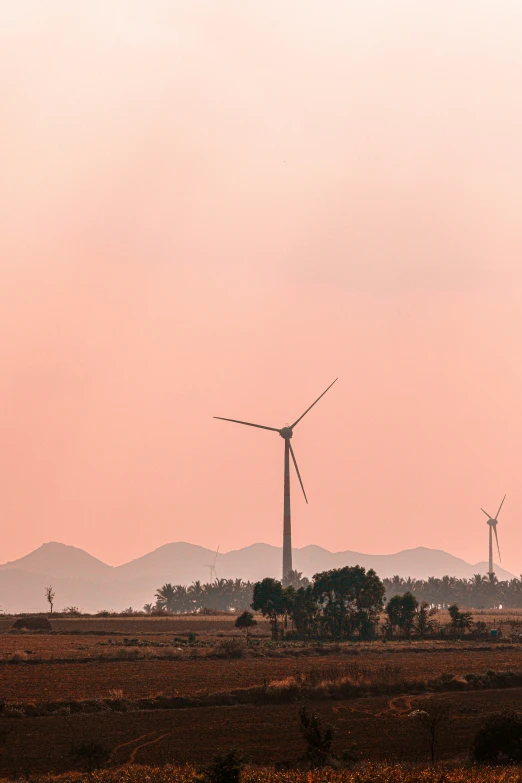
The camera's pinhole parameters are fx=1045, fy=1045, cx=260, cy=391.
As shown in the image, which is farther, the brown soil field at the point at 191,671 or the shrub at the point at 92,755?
the brown soil field at the point at 191,671

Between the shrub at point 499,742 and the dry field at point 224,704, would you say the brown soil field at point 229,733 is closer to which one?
the dry field at point 224,704

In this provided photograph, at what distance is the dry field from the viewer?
5878cm

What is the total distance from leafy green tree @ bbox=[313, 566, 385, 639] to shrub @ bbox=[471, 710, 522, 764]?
95.9 m

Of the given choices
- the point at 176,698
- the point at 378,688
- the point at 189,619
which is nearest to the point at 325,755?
the point at 176,698

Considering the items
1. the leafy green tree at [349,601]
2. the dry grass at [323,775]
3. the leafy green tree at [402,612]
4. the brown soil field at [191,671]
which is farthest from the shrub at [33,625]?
the dry grass at [323,775]

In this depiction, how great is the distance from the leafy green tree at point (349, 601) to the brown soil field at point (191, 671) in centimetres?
3303

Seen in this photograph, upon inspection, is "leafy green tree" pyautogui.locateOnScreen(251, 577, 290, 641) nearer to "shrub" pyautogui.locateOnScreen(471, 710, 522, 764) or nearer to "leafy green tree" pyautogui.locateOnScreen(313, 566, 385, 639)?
"leafy green tree" pyautogui.locateOnScreen(313, 566, 385, 639)

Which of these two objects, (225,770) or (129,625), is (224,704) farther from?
(129,625)

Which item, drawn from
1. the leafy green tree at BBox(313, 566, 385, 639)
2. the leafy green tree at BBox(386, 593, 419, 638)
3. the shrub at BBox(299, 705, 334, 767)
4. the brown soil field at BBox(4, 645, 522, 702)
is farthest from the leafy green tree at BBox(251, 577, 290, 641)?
the shrub at BBox(299, 705, 334, 767)

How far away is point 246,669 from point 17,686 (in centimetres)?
2365

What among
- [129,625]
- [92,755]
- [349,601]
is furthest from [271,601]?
[92,755]

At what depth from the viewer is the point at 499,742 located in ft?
187

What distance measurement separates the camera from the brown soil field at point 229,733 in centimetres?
5678

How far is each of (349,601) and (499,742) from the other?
104359 mm
